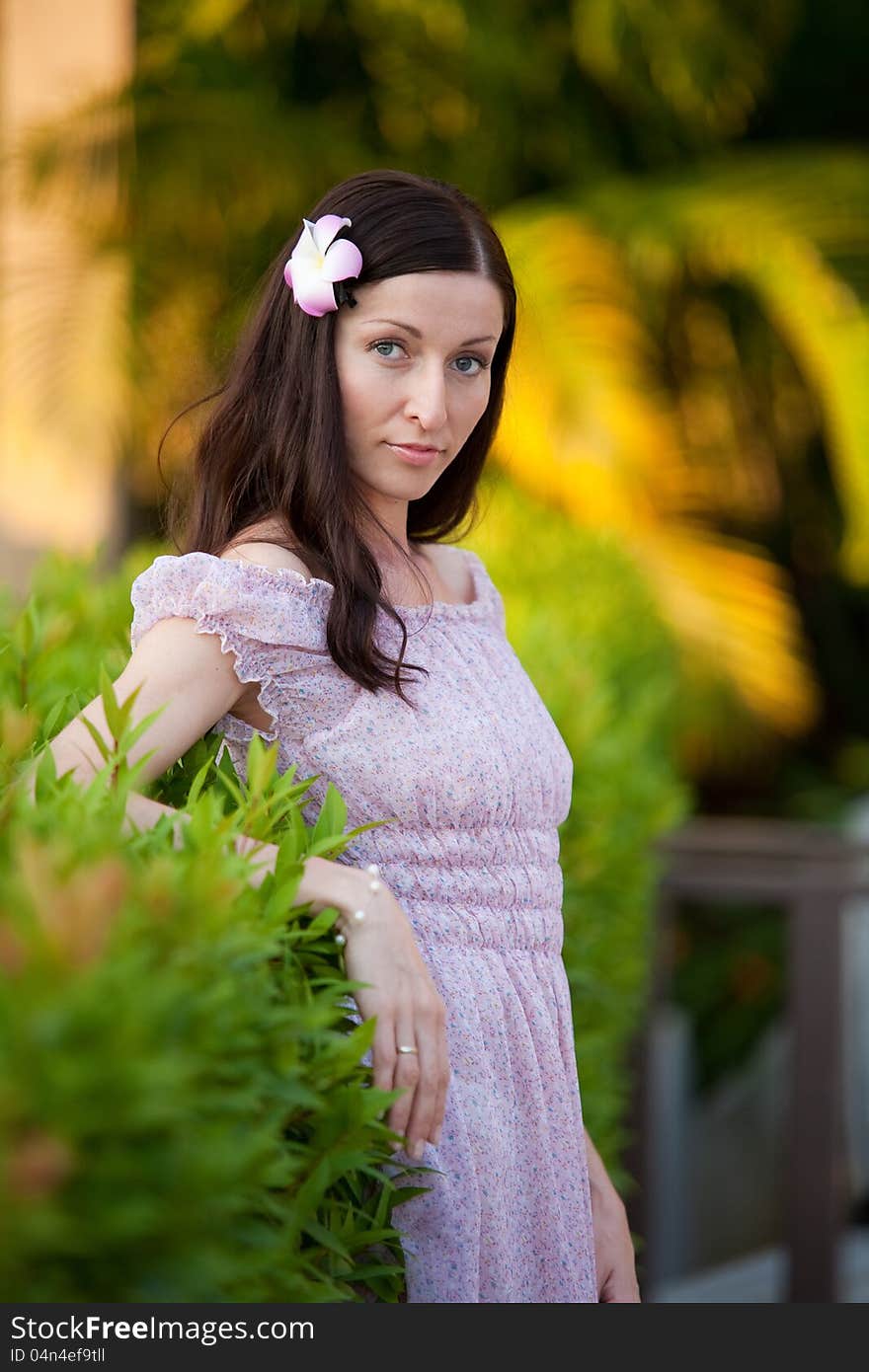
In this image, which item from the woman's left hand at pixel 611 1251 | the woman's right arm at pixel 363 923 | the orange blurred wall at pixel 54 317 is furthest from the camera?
the orange blurred wall at pixel 54 317

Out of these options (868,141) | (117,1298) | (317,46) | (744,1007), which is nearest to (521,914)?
(117,1298)

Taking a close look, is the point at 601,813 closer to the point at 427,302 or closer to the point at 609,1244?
the point at 609,1244

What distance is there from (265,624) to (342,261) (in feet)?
1.37

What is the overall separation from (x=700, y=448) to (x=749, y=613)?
1.40m

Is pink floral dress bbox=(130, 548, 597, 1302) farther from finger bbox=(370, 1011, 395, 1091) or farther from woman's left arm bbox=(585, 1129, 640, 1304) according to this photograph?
finger bbox=(370, 1011, 395, 1091)

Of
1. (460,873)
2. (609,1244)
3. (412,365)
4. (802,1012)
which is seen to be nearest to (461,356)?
(412,365)

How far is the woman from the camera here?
1580 millimetres

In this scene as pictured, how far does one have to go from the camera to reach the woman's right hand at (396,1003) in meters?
1.40

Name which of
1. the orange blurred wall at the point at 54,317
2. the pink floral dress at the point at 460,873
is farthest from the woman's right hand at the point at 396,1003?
the orange blurred wall at the point at 54,317

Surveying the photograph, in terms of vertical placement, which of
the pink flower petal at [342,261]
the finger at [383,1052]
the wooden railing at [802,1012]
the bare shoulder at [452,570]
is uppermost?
the pink flower petal at [342,261]

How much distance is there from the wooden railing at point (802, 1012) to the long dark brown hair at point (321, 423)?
2266 millimetres

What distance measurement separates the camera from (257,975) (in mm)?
1128

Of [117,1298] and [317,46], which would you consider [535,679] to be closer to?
[117,1298]

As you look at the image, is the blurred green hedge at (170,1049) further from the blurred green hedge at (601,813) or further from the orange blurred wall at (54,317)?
the orange blurred wall at (54,317)
